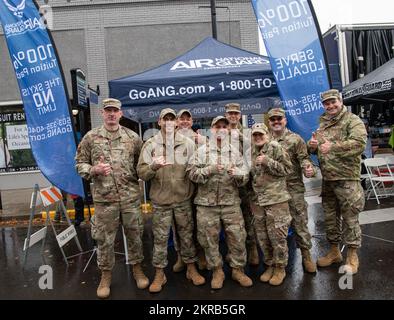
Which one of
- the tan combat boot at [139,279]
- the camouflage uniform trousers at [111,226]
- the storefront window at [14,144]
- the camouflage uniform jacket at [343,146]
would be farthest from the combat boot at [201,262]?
the storefront window at [14,144]

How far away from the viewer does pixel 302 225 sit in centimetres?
434

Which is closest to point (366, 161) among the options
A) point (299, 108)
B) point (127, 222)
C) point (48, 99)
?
point (299, 108)

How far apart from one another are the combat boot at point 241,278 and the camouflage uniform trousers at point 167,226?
1.86 ft

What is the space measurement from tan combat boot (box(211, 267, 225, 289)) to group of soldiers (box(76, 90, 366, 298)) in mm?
11

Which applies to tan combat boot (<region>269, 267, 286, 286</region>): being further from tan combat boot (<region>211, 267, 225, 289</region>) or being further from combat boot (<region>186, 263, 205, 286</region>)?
combat boot (<region>186, 263, 205, 286</region>)

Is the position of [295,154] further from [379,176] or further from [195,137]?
[379,176]

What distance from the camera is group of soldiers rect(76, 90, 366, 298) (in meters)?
4.06

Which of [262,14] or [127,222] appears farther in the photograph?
[262,14]

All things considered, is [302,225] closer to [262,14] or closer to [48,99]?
[262,14]

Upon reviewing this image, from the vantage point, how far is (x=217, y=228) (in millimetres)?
4098

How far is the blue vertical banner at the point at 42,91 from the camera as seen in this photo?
535 centimetres

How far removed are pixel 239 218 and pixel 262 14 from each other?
3.24 m

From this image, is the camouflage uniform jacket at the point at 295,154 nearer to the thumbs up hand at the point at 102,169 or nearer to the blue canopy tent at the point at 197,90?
the blue canopy tent at the point at 197,90

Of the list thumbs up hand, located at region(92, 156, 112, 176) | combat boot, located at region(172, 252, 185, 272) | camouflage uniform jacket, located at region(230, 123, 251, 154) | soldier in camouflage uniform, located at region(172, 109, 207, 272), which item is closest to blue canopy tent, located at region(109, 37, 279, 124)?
soldier in camouflage uniform, located at region(172, 109, 207, 272)
